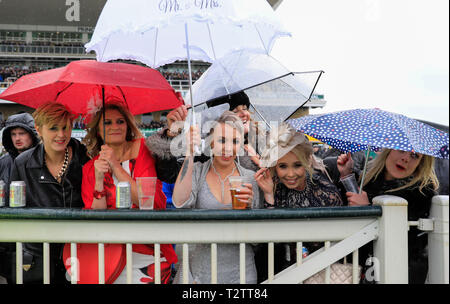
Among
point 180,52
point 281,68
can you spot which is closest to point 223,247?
point 281,68

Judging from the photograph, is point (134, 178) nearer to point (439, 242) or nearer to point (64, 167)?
point (64, 167)

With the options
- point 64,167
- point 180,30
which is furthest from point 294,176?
point 180,30

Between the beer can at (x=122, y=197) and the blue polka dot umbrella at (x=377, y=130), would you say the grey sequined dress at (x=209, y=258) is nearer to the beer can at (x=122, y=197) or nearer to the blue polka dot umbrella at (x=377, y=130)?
the beer can at (x=122, y=197)

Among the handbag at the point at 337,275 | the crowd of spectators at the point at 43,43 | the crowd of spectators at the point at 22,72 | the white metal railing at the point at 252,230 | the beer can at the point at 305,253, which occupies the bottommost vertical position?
the handbag at the point at 337,275

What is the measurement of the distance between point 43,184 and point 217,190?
104 cm

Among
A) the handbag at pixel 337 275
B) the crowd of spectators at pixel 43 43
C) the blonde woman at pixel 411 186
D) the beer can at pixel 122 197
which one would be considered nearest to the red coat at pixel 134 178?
the beer can at pixel 122 197

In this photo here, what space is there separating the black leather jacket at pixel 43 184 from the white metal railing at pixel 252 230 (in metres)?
0.48

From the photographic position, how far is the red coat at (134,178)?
78.9 inches

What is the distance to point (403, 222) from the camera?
175 centimetres

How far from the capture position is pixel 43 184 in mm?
2270

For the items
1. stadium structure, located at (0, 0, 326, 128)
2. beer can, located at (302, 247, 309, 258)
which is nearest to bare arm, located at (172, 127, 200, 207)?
beer can, located at (302, 247, 309, 258)

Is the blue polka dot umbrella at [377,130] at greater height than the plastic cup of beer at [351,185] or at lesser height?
greater
